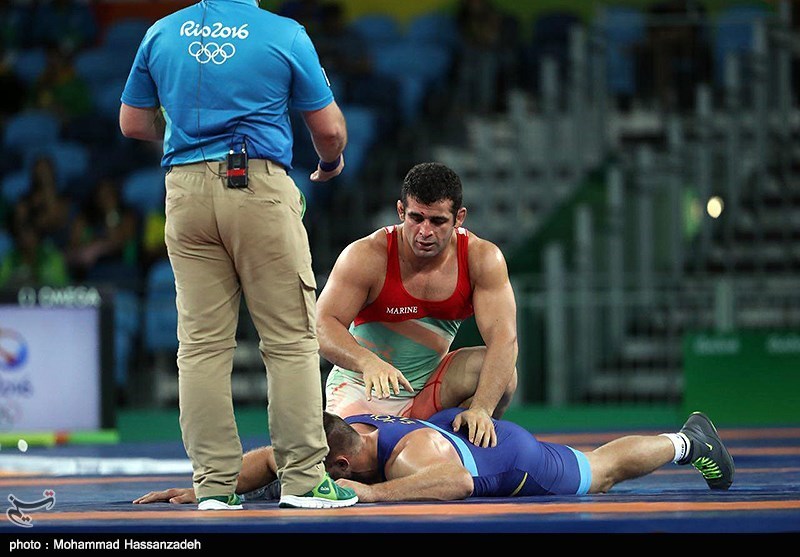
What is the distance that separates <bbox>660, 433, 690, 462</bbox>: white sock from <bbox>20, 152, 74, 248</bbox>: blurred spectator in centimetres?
851

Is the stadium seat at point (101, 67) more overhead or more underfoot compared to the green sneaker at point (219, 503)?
more overhead

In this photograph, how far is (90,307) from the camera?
10.2 m

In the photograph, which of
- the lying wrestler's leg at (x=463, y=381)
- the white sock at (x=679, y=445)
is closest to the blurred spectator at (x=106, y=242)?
the lying wrestler's leg at (x=463, y=381)

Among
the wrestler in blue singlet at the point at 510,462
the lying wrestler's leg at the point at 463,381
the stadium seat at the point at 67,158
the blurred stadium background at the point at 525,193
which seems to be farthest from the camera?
the stadium seat at the point at 67,158

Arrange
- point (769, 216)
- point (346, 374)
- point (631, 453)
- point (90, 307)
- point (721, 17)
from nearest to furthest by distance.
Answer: point (631, 453)
point (346, 374)
point (90, 307)
point (769, 216)
point (721, 17)

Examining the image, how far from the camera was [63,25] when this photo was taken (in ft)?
52.6

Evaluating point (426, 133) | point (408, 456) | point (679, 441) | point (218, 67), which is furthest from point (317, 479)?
point (426, 133)

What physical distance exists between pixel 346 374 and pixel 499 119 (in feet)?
27.0

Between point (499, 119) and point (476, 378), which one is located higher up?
point (499, 119)

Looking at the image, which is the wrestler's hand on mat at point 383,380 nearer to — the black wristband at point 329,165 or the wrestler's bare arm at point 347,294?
the wrestler's bare arm at point 347,294

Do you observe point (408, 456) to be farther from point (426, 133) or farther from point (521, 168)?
point (426, 133)

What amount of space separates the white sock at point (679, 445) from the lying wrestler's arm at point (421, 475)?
101cm

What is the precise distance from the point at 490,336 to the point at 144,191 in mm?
8408

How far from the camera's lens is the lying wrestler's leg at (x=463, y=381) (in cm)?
607
